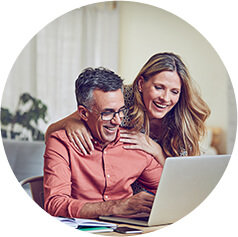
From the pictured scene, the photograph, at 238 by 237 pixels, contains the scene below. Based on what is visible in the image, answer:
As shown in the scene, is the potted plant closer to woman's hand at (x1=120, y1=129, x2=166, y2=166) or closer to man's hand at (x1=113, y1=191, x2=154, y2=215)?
woman's hand at (x1=120, y1=129, x2=166, y2=166)

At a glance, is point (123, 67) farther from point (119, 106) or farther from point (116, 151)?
point (116, 151)

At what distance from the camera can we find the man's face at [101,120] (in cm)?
131

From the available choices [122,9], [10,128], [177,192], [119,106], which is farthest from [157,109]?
[10,128]

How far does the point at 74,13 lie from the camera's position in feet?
4.88

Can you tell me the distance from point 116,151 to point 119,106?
147 mm

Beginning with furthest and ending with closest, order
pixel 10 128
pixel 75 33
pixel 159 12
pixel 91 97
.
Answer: pixel 10 128 < pixel 75 33 < pixel 159 12 < pixel 91 97

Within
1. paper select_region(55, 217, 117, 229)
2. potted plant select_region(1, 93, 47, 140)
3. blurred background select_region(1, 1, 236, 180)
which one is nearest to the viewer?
paper select_region(55, 217, 117, 229)

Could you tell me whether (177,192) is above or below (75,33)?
below

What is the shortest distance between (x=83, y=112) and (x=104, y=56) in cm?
22

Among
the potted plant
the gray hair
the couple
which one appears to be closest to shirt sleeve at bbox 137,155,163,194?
the couple

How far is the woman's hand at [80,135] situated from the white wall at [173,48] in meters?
0.20

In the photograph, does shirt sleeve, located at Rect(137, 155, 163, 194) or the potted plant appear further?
the potted plant

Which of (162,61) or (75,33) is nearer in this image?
(162,61)

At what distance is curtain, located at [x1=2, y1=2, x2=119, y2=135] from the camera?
4.76ft
